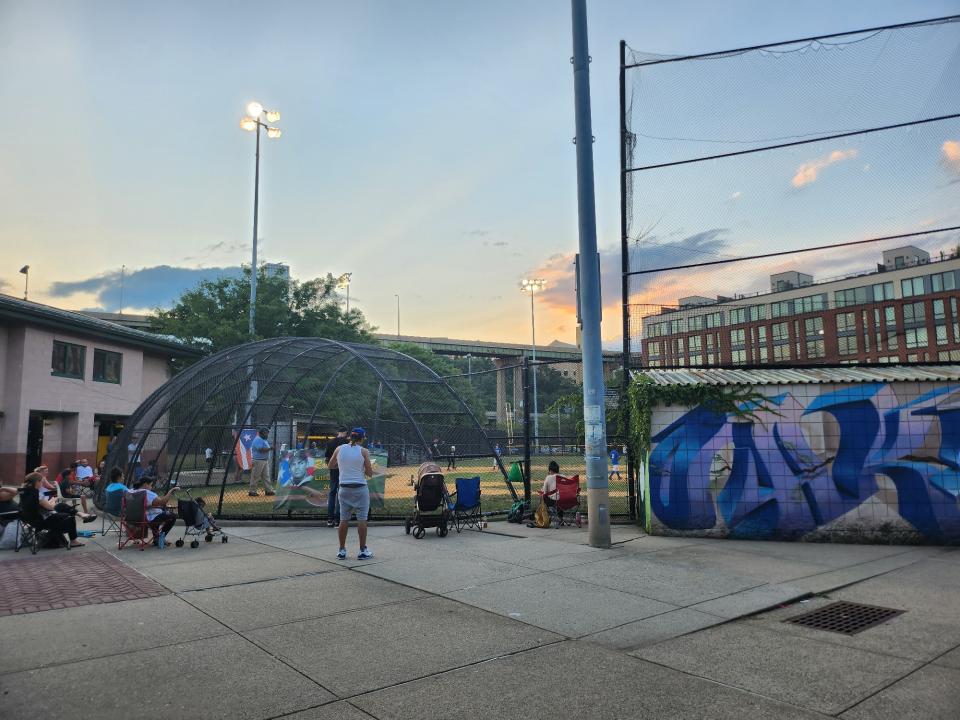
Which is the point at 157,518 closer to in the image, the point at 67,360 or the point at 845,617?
the point at 845,617

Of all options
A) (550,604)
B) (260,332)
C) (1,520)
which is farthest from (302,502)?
(260,332)

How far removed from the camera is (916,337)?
10672mm

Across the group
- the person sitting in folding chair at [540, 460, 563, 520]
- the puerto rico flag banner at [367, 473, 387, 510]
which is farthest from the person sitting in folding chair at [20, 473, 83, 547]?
the person sitting in folding chair at [540, 460, 563, 520]

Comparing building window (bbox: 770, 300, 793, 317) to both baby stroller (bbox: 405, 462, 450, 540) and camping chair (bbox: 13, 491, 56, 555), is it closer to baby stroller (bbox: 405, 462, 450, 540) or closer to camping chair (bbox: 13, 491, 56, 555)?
baby stroller (bbox: 405, 462, 450, 540)

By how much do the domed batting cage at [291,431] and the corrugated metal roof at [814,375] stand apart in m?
3.91

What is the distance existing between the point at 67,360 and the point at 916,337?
2606cm

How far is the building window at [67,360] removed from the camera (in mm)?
22953

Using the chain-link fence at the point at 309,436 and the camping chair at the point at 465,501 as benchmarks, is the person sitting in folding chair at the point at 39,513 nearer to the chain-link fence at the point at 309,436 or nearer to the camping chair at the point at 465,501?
the chain-link fence at the point at 309,436

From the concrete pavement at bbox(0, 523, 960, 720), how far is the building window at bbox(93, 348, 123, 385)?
65.6 ft

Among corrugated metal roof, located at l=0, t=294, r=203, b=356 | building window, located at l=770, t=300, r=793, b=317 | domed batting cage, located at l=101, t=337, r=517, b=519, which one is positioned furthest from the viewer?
corrugated metal roof, located at l=0, t=294, r=203, b=356

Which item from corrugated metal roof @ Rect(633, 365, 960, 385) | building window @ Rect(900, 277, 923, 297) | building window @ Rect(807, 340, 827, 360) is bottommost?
corrugated metal roof @ Rect(633, 365, 960, 385)

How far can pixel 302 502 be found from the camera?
42.5 feet

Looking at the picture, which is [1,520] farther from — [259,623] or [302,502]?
[259,623]

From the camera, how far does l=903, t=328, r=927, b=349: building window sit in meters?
10.6
